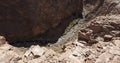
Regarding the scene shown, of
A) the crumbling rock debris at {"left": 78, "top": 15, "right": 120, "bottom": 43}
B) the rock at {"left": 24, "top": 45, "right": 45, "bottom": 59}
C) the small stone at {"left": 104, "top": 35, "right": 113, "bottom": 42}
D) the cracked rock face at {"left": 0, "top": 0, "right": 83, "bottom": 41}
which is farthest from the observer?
the cracked rock face at {"left": 0, "top": 0, "right": 83, "bottom": 41}

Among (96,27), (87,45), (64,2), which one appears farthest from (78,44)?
(64,2)

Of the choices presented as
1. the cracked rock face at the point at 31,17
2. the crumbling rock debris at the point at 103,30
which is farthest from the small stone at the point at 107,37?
the cracked rock face at the point at 31,17

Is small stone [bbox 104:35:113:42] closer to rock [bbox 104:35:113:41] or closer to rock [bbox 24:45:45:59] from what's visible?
rock [bbox 104:35:113:41]

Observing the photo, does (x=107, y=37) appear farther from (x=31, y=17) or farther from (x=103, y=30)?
(x=31, y=17)

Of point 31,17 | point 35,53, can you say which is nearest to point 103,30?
point 35,53

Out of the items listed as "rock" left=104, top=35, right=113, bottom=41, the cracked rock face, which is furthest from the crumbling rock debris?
the cracked rock face

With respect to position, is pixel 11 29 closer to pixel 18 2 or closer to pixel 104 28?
pixel 18 2

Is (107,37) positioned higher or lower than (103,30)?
lower

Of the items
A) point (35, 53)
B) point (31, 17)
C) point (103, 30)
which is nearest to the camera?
point (35, 53)

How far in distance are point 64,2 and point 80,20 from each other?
2.87 meters

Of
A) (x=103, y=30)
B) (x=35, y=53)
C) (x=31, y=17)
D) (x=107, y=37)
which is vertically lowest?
(x=35, y=53)

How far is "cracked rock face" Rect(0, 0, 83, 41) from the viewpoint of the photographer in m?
28.1

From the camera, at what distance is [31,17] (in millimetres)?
28609

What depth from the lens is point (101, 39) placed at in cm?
2181
